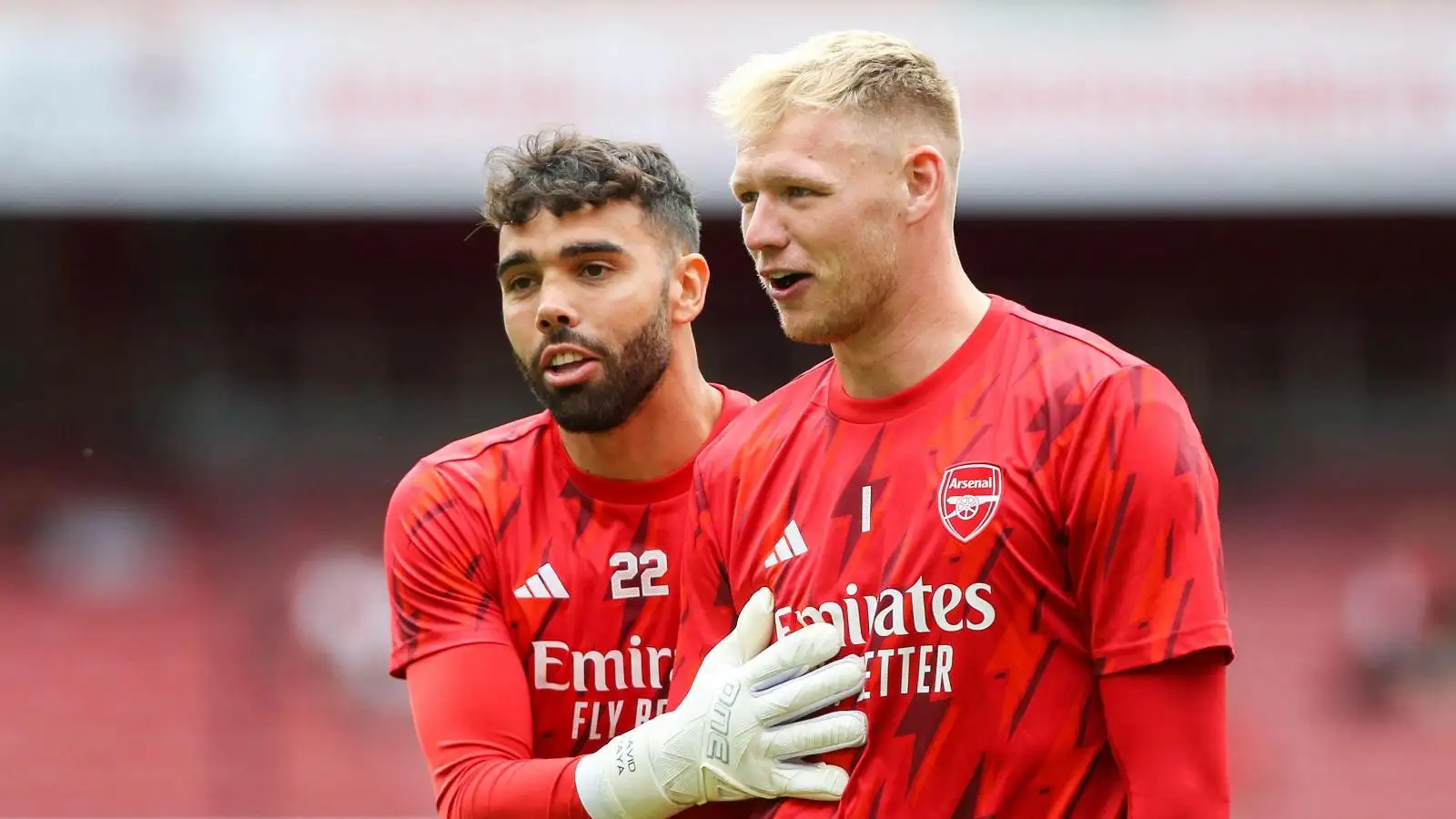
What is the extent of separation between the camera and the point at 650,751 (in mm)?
3209

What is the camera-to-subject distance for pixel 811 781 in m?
2.91

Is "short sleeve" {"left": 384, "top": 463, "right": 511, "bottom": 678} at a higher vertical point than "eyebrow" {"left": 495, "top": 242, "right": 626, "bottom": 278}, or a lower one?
lower

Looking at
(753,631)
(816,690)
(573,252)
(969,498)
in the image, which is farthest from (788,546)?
Result: (573,252)

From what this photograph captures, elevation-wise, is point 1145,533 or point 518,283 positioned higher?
point 518,283

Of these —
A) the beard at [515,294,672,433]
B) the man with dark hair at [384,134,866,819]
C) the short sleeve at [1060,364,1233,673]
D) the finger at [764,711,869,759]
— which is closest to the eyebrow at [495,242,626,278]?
the man with dark hair at [384,134,866,819]

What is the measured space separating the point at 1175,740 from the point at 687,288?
69.4 inches

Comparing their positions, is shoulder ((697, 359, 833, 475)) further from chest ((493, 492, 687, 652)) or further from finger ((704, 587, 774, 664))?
chest ((493, 492, 687, 652))

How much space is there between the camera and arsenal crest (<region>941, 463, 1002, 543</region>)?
2.78 meters

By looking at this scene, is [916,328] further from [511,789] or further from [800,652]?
[511,789]

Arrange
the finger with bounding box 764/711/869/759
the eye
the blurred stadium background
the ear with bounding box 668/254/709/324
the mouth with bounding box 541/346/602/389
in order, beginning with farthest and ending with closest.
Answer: the blurred stadium background
the ear with bounding box 668/254/709/324
the eye
the mouth with bounding box 541/346/602/389
the finger with bounding box 764/711/869/759

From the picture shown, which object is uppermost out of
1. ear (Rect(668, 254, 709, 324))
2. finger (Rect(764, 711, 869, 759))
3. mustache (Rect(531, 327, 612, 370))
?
ear (Rect(668, 254, 709, 324))

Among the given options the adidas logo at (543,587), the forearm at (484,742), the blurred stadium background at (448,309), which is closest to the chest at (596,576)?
the adidas logo at (543,587)

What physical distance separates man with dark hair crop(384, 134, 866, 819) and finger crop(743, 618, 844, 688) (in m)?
0.58

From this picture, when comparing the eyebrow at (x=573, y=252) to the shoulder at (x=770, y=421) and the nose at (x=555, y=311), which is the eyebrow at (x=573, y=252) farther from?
the shoulder at (x=770, y=421)
